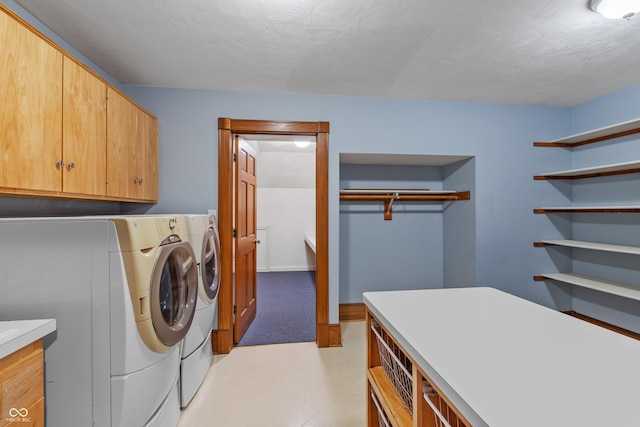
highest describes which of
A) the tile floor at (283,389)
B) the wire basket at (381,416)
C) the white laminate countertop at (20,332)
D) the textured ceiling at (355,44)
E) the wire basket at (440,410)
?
the textured ceiling at (355,44)

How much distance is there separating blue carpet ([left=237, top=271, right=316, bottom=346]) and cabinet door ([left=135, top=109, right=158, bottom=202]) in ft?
5.15

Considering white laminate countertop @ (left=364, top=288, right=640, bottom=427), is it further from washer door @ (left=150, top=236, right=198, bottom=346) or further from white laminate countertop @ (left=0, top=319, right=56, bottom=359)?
white laminate countertop @ (left=0, top=319, right=56, bottom=359)

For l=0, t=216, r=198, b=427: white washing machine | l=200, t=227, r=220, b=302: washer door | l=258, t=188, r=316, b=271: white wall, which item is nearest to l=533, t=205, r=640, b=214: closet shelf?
l=200, t=227, r=220, b=302: washer door

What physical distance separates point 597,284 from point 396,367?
2.58m

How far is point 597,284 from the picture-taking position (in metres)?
2.38

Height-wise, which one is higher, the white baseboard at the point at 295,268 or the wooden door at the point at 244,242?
the wooden door at the point at 244,242

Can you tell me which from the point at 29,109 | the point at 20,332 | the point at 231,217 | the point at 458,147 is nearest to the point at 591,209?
the point at 458,147

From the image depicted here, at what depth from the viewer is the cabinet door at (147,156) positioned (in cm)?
205

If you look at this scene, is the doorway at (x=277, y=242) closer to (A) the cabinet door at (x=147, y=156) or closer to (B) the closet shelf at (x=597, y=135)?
(A) the cabinet door at (x=147, y=156)

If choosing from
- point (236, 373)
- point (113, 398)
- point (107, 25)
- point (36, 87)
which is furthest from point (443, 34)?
point (236, 373)

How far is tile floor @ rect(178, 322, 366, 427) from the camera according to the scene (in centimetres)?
162

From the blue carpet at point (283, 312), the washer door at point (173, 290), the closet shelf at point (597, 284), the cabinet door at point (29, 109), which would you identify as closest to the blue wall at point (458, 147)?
the closet shelf at point (597, 284)

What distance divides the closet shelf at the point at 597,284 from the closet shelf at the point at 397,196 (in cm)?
114

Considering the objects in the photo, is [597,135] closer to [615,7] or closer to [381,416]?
[615,7]
